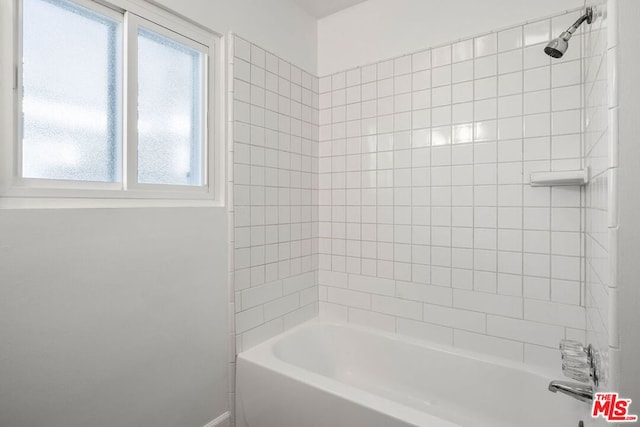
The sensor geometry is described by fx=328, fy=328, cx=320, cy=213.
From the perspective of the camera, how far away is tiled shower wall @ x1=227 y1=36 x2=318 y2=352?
1832 millimetres

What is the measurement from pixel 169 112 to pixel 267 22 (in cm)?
90

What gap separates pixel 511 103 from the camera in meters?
1.73

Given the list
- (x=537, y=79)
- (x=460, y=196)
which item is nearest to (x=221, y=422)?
(x=460, y=196)

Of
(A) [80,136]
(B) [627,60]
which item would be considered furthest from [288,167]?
(B) [627,60]

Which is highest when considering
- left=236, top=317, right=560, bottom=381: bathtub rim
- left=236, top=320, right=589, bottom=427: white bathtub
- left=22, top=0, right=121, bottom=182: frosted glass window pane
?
left=22, top=0, right=121, bottom=182: frosted glass window pane

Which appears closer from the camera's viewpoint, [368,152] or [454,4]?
[454,4]

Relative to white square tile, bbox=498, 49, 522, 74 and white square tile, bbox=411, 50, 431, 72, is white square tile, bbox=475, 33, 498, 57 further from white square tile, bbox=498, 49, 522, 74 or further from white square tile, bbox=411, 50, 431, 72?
white square tile, bbox=411, 50, 431, 72

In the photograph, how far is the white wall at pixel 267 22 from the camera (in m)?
1.65

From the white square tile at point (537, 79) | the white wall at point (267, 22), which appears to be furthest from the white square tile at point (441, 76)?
the white wall at point (267, 22)

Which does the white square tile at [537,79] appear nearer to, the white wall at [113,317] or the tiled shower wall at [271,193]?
the tiled shower wall at [271,193]

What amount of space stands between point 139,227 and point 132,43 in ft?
2.59

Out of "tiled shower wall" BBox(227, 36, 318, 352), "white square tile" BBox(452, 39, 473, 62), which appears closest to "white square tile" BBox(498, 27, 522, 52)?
"white square tile" BBox(452, 39, 473, 62)

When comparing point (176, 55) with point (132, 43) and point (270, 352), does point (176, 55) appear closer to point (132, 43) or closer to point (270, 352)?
point (132, 43)

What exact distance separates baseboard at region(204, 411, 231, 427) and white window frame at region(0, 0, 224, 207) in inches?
45.0
